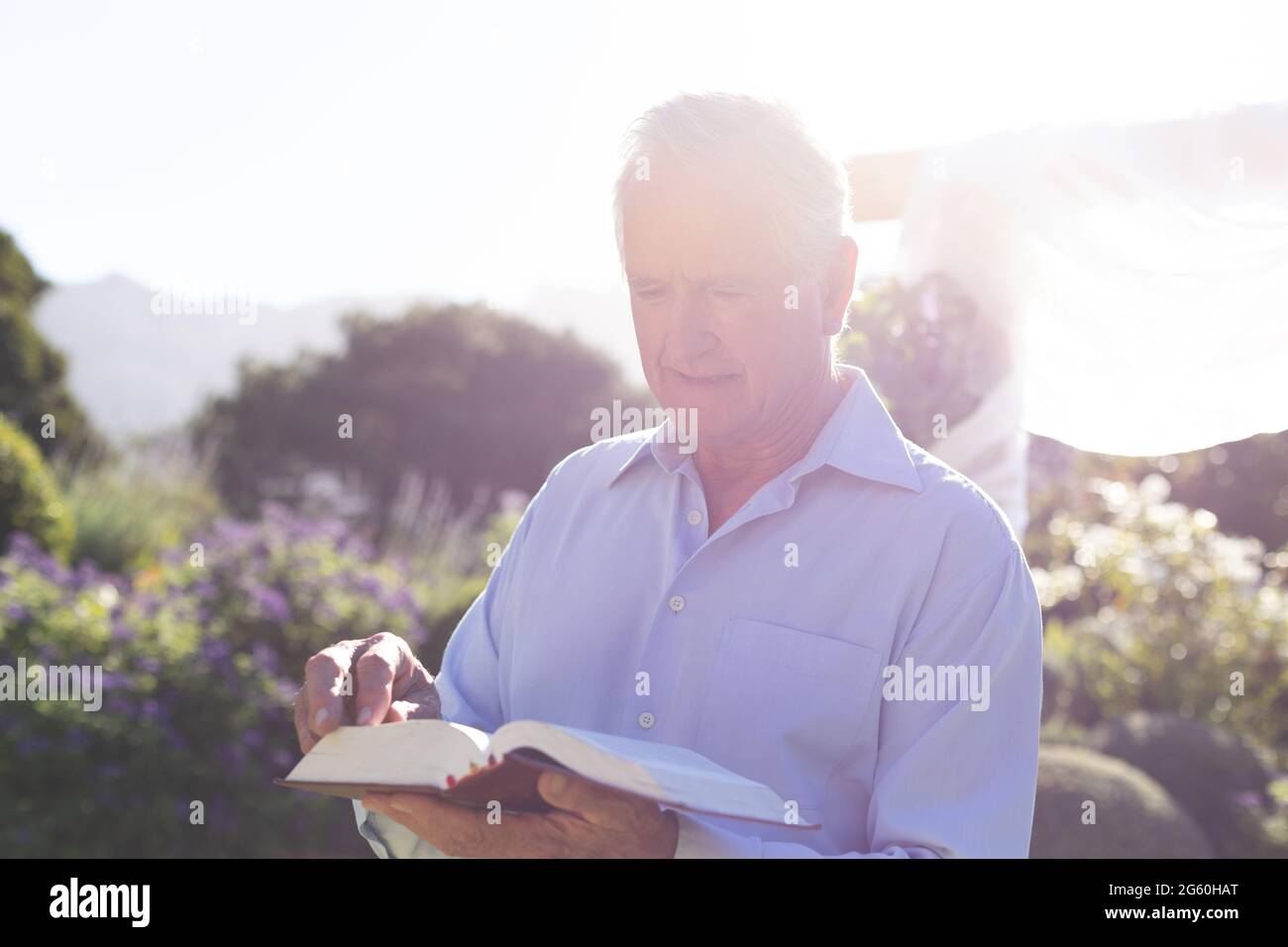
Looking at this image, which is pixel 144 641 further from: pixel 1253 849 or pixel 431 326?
pixel 431 326

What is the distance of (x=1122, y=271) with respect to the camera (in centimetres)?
321

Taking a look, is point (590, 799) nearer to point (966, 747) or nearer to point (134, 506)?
point (966, 747)

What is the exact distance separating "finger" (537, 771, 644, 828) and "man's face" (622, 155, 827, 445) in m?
0.69

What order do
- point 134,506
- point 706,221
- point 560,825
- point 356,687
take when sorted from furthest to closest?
point 134,506
point 706,221
point 356,687
point 560,825

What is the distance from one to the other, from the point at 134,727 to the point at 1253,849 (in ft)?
17.4

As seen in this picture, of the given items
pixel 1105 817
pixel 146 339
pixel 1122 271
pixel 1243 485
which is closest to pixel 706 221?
pixel 1122 271

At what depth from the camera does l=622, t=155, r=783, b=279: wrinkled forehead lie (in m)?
1.79

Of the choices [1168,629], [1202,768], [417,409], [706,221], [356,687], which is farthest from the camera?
[417,409]

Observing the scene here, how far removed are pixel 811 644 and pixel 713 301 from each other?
20.7 inches

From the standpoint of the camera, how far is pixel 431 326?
17.8m

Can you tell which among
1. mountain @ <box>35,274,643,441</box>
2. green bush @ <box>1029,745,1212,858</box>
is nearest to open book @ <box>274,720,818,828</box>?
green bush @ <box>1029,745,1212,858</box>

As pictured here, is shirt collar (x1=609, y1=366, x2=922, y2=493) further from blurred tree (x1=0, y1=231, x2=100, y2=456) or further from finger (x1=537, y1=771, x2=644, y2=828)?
blurred tree (x1=0, y1=231, x2=100, y2=456)

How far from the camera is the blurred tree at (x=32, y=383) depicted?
40.0ft

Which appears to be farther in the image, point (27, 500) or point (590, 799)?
point (27, 500)
